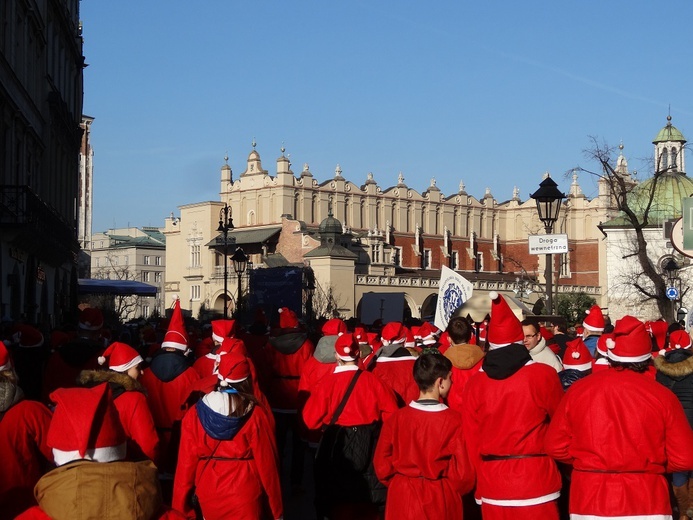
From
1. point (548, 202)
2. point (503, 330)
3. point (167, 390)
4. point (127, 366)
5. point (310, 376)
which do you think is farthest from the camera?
point (548, 202)

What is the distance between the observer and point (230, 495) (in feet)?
23.0

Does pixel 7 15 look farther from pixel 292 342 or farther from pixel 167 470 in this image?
pixel 167 470

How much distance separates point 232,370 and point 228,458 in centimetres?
54

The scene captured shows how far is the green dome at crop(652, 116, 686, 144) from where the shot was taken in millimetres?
80500

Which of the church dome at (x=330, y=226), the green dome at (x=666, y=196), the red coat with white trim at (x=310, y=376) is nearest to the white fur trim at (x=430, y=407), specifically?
the red coat with white trim at (x=310, y=376)

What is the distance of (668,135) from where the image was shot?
8050cm

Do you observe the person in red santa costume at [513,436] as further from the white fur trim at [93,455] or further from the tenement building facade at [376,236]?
the tenement building facade at [376,236]

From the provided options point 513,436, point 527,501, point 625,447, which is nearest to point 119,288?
point 513,436

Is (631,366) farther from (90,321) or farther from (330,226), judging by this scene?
(330,226)

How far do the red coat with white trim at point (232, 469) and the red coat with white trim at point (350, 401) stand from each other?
5.36ft

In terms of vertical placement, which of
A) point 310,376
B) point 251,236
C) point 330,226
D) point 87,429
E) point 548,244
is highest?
point 330,226

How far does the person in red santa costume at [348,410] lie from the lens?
329 inches

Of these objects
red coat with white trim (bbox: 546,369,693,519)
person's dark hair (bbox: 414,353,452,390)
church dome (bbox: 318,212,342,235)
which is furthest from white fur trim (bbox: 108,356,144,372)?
church dome (bbox: 318,212,342,235)


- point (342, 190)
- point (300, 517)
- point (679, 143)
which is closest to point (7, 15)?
point (300, 517)
